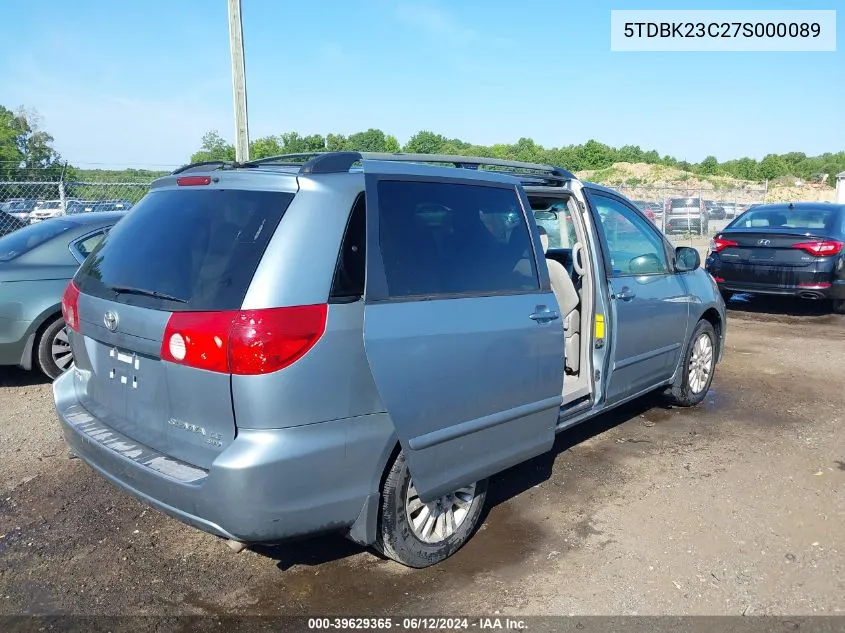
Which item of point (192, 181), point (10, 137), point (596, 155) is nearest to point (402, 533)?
point (192, 181)

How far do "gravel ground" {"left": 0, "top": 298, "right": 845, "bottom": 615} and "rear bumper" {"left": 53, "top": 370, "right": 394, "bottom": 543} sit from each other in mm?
540

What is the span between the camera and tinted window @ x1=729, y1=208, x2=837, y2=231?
9.55 metres

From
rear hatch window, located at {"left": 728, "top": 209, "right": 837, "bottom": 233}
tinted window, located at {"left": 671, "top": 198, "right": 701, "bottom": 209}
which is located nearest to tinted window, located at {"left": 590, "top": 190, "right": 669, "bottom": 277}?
rear hatch window, located at {"left": 728, "top": 209, "right": 837, "bottom": 233}

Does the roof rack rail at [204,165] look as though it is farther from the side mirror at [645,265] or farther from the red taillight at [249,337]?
the side mirror at [645,265]

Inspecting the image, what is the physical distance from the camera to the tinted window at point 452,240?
116 inches

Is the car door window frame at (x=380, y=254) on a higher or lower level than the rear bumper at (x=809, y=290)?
higher

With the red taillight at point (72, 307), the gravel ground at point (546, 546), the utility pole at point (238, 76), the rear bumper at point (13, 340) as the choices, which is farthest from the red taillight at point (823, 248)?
the rear bumper at point (13, 340)

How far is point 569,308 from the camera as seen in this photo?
15.3 ft

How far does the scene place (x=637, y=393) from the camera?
488cm

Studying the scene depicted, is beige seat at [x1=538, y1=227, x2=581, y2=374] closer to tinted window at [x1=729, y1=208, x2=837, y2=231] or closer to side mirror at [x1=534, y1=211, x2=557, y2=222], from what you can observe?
side mirror at [x1=534, y1=211, x2=557, y2=222]

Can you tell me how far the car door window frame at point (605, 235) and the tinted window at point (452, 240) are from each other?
3.05ft

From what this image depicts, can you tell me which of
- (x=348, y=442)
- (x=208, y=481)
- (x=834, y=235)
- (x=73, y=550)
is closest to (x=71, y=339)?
(x=73, y=550)

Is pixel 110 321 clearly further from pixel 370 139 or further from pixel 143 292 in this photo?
pixel 370 139

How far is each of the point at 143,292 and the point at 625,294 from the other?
9.69ft
